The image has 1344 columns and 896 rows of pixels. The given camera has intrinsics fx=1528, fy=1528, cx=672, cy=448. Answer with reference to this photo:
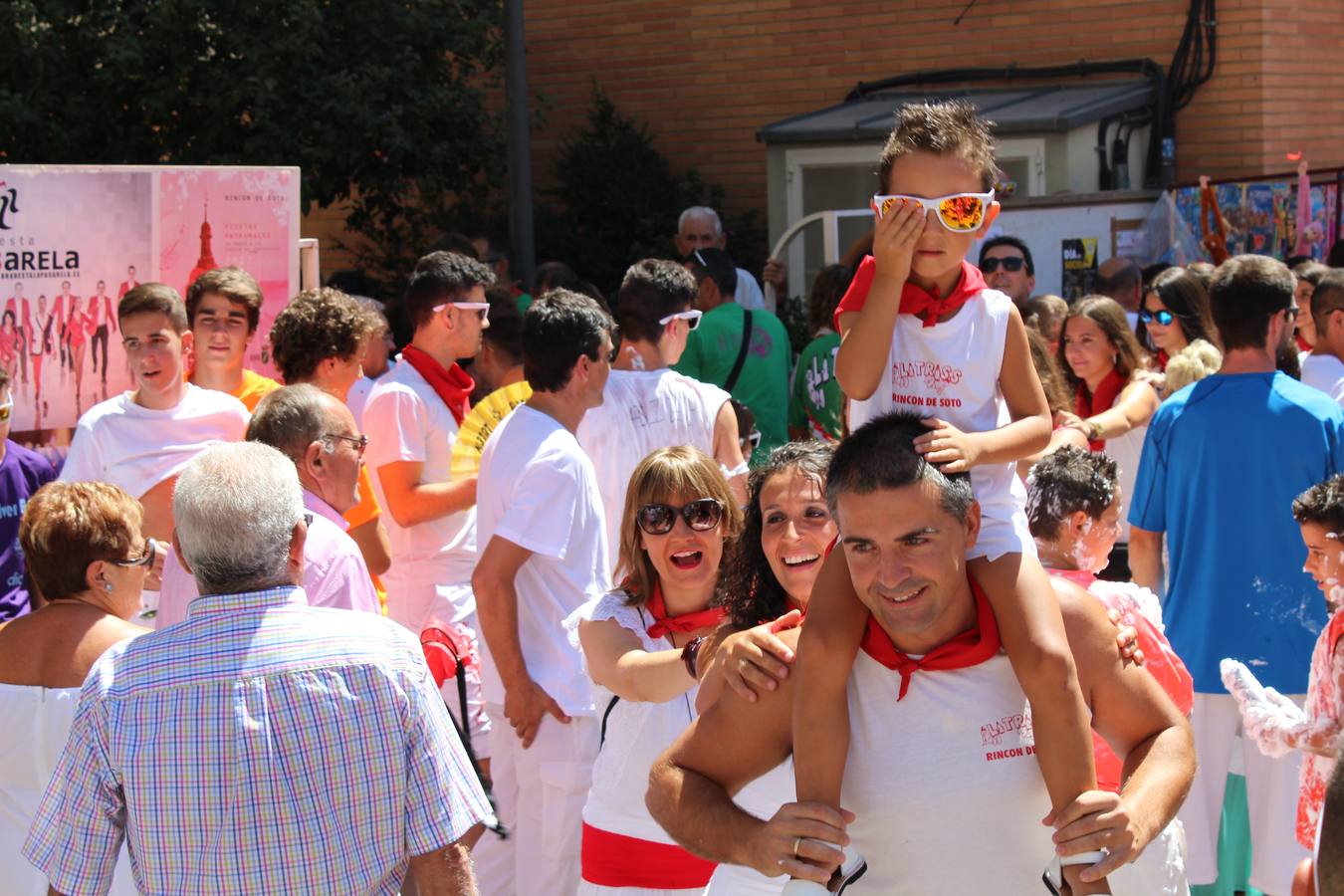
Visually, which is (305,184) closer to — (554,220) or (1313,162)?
(554,220)

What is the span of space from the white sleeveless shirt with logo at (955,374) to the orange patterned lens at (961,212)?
0.17 metres

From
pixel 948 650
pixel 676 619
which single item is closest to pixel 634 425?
pixel 676 619

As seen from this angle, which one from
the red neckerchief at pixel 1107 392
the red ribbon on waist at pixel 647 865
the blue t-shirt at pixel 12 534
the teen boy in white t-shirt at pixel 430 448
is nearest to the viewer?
the red ribbon on waist at pixel 647 865

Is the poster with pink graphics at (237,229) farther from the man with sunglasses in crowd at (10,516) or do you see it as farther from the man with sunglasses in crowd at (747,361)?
the man with sunglasses in crowd at (747,361)

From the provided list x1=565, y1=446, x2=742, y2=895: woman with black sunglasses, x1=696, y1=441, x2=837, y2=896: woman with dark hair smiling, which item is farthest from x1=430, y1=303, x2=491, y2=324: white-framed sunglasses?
x1=696, y1=441, x2=837, y2=896: woman with dark hair smiling

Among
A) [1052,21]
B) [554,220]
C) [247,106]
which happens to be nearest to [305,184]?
[247,106]

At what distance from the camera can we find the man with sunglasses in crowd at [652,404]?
6.17m

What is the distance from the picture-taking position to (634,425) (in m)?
6.19

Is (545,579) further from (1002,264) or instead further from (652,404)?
(1002,264)

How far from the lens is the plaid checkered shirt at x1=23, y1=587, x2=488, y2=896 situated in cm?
298

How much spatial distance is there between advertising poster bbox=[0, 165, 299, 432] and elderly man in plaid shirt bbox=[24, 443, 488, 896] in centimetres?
293

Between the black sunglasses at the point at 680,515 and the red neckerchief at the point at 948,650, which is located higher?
the black sunglasses at the point at 680,515

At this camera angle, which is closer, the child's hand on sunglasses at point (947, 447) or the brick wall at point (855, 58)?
the child's hand on sunglasses at point (947, 447)

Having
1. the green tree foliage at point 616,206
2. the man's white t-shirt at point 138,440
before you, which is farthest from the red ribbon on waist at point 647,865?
the green tree foliage at point 616,206
